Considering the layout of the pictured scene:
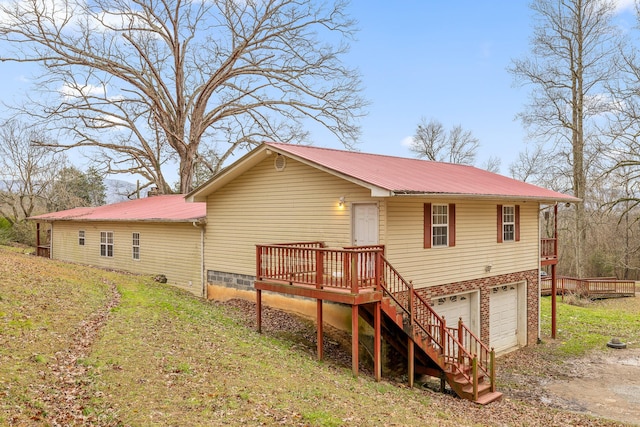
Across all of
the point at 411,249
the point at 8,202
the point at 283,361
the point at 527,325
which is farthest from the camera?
Answer: the point at 8,202

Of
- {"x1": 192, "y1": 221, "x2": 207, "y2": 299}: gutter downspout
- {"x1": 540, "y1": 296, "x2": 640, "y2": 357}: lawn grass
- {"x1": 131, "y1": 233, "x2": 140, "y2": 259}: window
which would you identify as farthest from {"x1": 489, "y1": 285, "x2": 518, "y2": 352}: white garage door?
{"x1": 131, "y1": 233, "x2": 140, "y2": 259}: window

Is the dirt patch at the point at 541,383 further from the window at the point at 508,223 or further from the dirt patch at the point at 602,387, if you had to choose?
the window at the point at 508,223

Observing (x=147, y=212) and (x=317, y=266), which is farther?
(x=147, y=212)

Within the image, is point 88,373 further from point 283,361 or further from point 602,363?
point 602,363

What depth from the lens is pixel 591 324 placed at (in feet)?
74.3

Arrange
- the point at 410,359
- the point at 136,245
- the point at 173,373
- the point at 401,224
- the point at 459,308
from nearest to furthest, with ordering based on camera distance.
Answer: the point at 173,373 < the point at 410,359 < the point at 401,224 < the point at 459,308 < the point at 136,245

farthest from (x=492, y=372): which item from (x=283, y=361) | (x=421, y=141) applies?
(x=421, y=141)

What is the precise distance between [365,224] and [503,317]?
8.31 meters

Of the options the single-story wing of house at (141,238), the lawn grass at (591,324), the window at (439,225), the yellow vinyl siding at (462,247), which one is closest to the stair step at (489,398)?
the yellow vinyl siding at (462,247)

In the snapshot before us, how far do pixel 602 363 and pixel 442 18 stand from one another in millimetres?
18262

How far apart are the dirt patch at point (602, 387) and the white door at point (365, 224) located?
6193 mm

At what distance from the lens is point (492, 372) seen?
12391 millimetres

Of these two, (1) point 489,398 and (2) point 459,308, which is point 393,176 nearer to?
(2) point 459,308

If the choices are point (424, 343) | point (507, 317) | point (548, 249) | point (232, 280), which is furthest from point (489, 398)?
point (548, 249)
